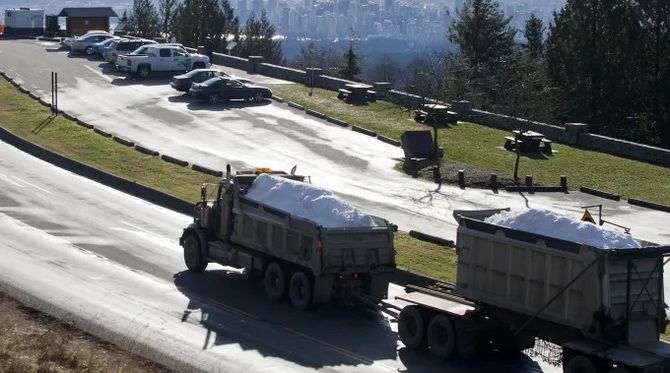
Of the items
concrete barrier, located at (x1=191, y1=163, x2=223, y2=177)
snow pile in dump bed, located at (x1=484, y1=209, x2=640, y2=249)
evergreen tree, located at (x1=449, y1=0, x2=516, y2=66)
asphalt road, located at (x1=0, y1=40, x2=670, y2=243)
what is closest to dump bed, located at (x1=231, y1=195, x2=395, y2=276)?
snow pile in dump bed, located at (x1=484, y1=209, x2=640, y2=249)

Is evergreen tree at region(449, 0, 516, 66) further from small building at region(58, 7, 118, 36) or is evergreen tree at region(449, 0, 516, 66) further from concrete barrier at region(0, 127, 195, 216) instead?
concrete barrier at region(0, 127, 195, 216)

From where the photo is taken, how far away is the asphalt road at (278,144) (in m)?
36.1

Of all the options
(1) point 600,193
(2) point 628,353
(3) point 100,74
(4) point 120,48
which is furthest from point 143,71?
(2) point 628,353

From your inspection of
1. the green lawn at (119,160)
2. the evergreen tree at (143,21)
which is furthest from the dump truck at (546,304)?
the evergreen tree at (143,21)

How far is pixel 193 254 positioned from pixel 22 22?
64535 mm

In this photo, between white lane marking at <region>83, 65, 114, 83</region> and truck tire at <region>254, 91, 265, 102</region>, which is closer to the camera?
truck tire at <region>254, 91, 265, 102</region>

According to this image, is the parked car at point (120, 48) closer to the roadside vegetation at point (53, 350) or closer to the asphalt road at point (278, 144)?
the asphalt road at point (278, 144)

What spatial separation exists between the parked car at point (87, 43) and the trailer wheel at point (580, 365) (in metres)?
55.2

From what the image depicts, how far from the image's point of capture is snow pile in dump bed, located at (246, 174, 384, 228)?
23.3 meters

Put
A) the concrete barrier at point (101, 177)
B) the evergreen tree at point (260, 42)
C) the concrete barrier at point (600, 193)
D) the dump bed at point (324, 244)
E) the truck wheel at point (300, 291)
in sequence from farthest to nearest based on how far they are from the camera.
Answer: the evergreen tree at point (260, 42) < the concrete barrier at point (600, 193) < the concrete barrier at point (101, 177) < the truck wheel at point (300, 291) < the dump bed at point (324, 244)

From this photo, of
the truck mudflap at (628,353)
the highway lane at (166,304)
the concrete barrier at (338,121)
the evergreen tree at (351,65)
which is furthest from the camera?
the evergreen tree at (351,65)

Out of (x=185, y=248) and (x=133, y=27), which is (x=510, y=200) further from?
(x=133, y=27)

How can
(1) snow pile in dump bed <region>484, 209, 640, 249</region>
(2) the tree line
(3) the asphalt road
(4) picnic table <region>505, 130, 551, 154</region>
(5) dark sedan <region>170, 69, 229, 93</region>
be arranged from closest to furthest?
(1) snow pile in dump bed <region>484, 209, 640, 249</region> < (3) the asphalt road < (4) picnic table <region>505, 130, 551, 154</region> < (5) dark sedan <region>170, 69, 229, 93</region> < (2) the tree line

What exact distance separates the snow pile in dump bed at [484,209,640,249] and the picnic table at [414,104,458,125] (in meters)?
29.0
